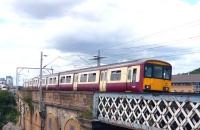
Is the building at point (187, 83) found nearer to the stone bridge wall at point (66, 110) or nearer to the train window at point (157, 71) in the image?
the stone bridge wall at point (66, 110)

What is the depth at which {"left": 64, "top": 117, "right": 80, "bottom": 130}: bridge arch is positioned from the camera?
29.1m

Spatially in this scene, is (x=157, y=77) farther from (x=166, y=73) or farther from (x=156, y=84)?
(x=166, y=73)

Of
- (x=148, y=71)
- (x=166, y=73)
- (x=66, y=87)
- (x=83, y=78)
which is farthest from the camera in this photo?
(x=66, y=87)

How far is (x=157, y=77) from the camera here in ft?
85.1

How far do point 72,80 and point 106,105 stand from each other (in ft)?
43.0

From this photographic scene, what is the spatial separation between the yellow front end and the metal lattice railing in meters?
2.53

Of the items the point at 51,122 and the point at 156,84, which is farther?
the point at 51,122

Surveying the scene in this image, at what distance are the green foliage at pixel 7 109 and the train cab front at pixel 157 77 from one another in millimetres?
31145

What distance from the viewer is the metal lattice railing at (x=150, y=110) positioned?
52.7ft

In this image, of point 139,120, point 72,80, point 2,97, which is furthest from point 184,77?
point 139,120

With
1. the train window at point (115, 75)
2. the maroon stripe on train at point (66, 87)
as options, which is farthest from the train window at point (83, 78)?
the train window at point (115, 75)

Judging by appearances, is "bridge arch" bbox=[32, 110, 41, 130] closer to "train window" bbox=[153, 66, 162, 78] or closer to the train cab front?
the train cab front

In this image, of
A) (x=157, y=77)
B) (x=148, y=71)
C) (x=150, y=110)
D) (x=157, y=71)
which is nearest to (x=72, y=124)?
(x=157, y=77)

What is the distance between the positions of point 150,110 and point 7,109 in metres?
39.7
